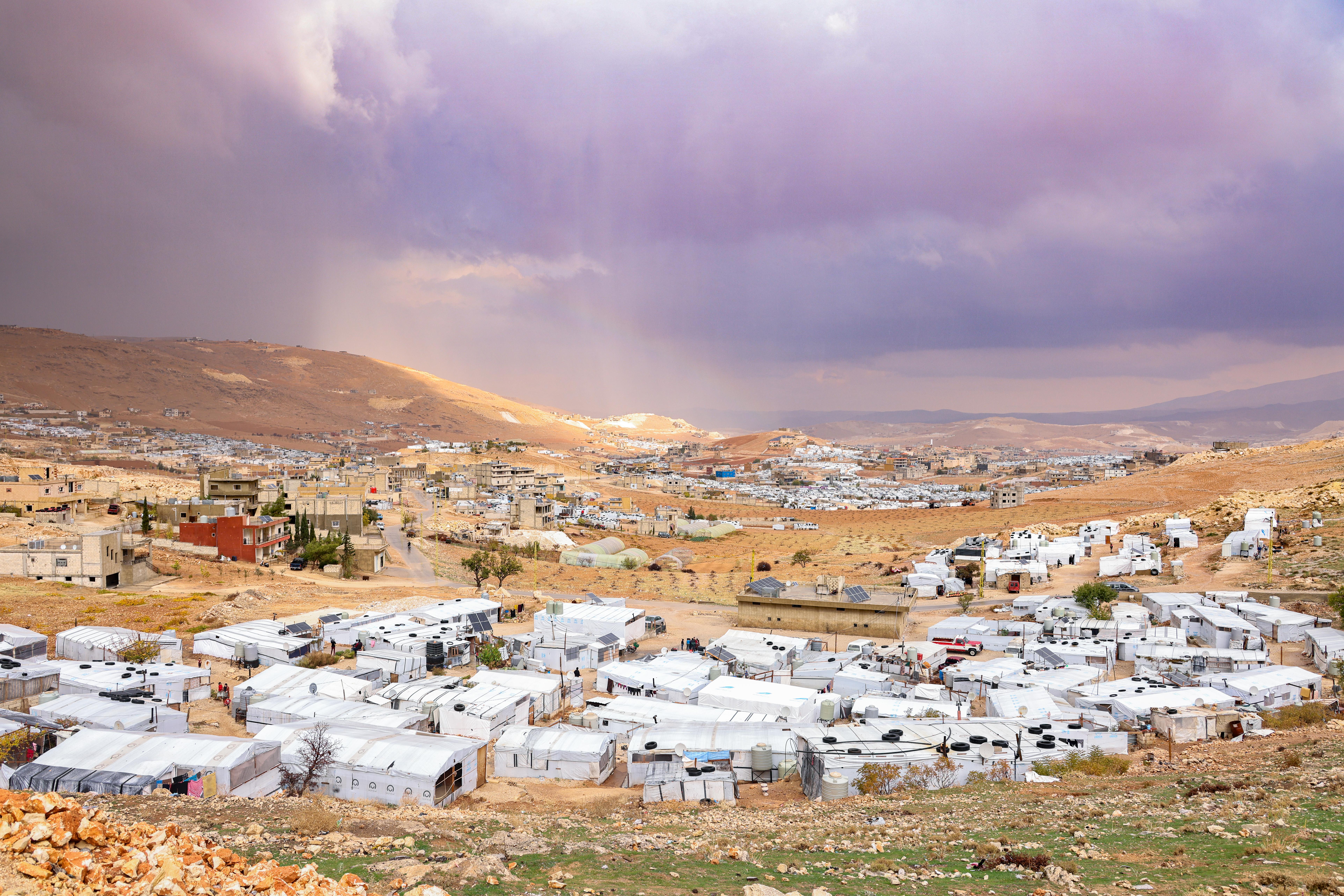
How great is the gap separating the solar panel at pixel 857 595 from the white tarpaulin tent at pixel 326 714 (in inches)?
785

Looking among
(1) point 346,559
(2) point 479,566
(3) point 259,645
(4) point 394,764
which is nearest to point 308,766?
(4) point 394,764

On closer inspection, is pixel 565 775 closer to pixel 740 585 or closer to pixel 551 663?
pixel 551 663

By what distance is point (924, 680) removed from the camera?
79.7 ft

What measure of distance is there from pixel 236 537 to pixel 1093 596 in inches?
1715

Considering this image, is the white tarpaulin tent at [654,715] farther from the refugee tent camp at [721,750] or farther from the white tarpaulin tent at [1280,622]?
the white tarpaulin tent at [1280,622]

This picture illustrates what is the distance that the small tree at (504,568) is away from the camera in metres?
42.8

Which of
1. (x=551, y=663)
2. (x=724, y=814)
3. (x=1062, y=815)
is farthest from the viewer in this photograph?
(x=551, y=663)

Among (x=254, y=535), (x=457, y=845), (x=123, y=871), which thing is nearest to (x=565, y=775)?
(x=457, y=845)

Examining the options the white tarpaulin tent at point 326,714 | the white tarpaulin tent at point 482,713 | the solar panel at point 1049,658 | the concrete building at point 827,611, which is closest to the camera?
the white tarpaulin tent at point 326,714

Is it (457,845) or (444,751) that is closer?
(457,845)

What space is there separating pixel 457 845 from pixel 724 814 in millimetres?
4863

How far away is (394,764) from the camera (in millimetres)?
14625

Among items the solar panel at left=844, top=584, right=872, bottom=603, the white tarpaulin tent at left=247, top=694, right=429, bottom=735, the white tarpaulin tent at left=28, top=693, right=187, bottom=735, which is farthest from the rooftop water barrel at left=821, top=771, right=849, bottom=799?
the solar panel at left=844, top=584, right=872, bottom=603

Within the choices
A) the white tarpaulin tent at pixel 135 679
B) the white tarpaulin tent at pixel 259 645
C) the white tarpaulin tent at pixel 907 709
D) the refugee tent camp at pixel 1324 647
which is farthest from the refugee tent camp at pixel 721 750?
the refugee tent camp at pixel 1324 647
